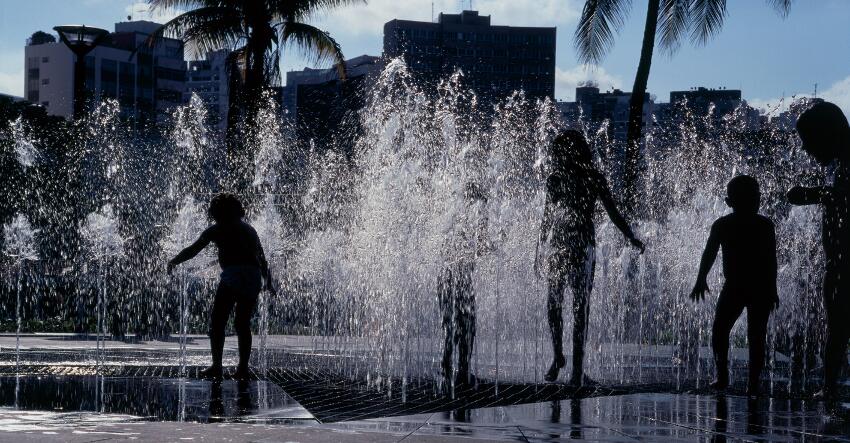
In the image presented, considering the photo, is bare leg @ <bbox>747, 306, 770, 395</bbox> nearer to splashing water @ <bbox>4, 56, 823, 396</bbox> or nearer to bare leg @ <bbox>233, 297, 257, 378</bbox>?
splashing water @ <bbox>4, 56, 823, 396</bbox>

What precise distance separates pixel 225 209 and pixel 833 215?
4352 millimetres

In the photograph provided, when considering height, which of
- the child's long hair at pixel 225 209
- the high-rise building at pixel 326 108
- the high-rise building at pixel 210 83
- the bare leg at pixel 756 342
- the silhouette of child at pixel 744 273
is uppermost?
the high-rise building at pixel 210 83

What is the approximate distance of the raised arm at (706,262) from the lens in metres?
7.65

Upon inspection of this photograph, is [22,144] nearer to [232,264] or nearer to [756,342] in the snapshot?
[232,264]

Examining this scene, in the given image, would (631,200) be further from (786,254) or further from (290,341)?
(290,341)

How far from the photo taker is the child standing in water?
28.2 ft

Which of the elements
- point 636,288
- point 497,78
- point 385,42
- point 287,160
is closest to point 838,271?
point 636,288

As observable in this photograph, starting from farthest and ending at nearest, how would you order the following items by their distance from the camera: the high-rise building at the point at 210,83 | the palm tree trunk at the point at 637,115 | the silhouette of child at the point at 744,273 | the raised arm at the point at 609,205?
the high-rise building at the point at 210,83 → the palm tree trunk at the point at 637,115 → the raised arm at the point at 609,205 → the silhouette of child at the point at 744,273

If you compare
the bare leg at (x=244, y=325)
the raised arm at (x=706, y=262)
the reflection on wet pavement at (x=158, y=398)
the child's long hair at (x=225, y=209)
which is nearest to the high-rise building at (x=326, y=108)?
the child's long hair at (x=225, y=209)

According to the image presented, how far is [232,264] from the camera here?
865 centimetres

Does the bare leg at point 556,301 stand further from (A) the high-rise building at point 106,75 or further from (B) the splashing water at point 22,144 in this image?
(A) the high-rise building at point 106,75

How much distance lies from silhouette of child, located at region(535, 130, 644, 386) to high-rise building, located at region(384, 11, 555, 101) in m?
137

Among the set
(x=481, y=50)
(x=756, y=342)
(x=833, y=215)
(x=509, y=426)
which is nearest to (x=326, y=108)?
(x=481, y=50)

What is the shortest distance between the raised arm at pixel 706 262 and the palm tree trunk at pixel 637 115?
7.36 m
